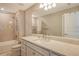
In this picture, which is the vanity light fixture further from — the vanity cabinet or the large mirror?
the vanity cabinet

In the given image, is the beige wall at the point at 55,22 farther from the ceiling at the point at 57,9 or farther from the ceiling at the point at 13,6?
the ceiling at the point at 13,6

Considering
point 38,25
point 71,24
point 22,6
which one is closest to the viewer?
point 71,24

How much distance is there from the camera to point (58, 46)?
53.0 inches

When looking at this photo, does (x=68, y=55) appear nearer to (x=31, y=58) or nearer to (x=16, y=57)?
(x=31, y=58)

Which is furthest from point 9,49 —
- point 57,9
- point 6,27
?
point 57,9

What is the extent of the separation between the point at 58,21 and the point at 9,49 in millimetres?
858

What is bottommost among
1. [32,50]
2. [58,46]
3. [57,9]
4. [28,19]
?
[32,50]

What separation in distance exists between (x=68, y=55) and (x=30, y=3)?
2.99ft

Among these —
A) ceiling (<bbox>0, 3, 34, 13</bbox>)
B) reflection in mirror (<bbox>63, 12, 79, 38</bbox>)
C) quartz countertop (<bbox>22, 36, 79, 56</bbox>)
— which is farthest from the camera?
ceiling (<bbox>0, 3, 34, 13</bbox>)

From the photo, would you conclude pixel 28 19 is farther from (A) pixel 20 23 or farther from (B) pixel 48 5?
(B) pixel 48 5

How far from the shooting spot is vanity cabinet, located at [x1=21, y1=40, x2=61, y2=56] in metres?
1.35

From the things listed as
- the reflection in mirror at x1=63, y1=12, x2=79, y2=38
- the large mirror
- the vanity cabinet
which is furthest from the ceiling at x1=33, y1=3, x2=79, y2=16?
the vanity cabinet

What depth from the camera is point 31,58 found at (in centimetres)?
133

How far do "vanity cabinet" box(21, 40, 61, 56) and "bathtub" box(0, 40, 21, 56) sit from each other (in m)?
0.11
